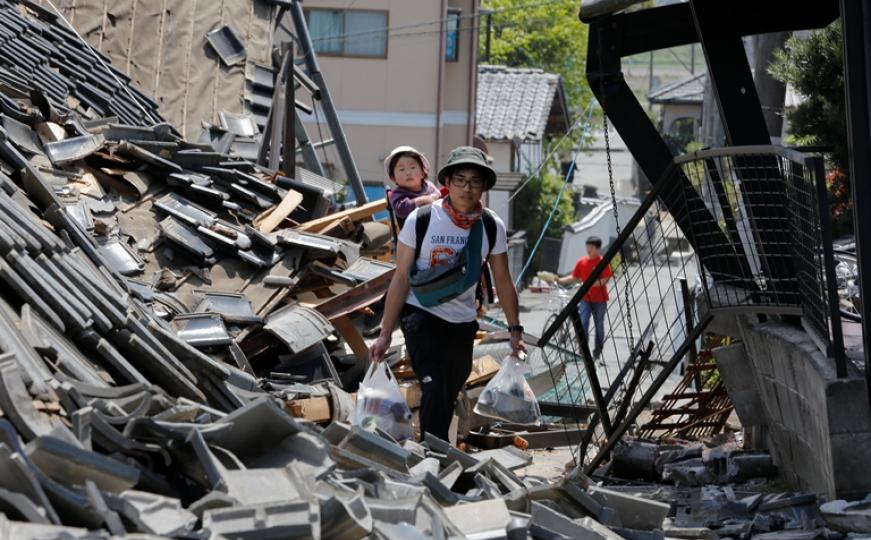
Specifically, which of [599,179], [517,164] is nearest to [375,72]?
[517,164]

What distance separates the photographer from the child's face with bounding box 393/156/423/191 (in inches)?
348

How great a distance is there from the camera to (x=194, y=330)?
394 inches

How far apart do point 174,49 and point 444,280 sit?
12454 millimetres

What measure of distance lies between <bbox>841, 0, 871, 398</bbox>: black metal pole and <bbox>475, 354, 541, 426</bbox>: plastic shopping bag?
1.76 m

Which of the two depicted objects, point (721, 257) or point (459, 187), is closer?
point (459, 187)

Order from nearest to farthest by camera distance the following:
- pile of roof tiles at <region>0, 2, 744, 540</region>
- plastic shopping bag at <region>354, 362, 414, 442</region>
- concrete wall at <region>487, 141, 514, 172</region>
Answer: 1. pile of roof tiles at <region>0, 2, 744, 540</region>
2. plastic shopping bag at <region>354, 362, 414, 442</region>
3. concrete wall at <region>487, 141, 514, 172</region>

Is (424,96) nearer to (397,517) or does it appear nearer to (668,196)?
(668,196)

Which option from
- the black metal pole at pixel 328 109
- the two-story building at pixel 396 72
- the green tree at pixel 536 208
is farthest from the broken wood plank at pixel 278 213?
the green tree at pixel 536 208

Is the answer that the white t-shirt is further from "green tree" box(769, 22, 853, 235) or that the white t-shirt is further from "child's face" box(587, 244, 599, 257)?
"child's face" box(587, 244, 599, 257)

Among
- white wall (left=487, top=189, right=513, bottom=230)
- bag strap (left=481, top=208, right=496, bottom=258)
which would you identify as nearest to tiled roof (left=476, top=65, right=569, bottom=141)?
white wall (left=487, top=189, right=513, bottom=230)

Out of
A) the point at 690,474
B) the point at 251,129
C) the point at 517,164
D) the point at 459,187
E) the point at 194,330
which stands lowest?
the point at 690,474

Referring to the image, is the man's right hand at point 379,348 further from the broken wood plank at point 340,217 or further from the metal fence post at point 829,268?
the broken wood plank at point 340,217

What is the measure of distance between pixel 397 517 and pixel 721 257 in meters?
4.78

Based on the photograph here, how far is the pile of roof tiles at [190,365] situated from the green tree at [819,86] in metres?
3.66
